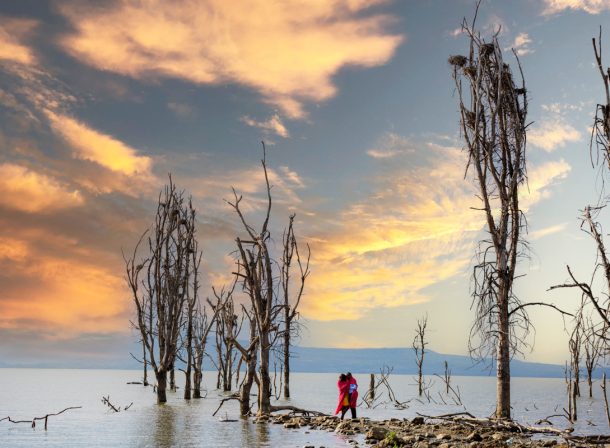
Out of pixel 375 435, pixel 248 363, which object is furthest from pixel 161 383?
pixel 375 435

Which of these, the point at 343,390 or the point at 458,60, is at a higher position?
the point at 458,60

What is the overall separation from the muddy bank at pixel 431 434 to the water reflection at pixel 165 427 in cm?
374

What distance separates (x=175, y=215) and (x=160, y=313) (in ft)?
18.5

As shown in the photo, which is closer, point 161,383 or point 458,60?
point 458,60

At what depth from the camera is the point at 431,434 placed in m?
17.2

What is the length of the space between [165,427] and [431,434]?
10.8 metres

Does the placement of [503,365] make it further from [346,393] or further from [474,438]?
[346,393]

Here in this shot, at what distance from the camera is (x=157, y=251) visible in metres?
32.6

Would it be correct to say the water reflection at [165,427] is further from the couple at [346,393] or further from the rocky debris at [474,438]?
the rocky debris at [474,438]

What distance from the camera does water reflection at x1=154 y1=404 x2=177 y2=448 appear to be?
60.2 feet

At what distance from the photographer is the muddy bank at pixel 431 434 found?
14.7 m

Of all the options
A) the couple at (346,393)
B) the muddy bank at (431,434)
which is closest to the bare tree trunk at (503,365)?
the muddy bank at (431,434)

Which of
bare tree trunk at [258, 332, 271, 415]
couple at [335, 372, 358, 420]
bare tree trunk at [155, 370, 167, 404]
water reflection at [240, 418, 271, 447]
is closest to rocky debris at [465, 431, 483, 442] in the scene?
water reflection at [240, 418, 271, 447]

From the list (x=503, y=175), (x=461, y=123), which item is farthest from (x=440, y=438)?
(x=461, y=123)
